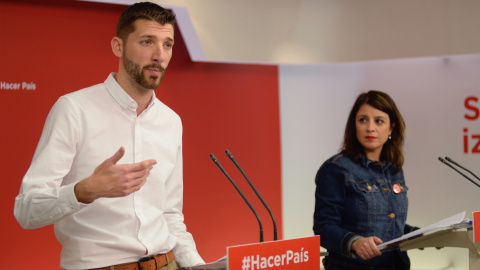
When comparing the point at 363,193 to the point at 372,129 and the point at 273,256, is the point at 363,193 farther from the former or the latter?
the point at 273,256

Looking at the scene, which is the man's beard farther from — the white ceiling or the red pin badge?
the white ceiling

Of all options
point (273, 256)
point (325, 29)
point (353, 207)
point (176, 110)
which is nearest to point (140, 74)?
point (273, 256)

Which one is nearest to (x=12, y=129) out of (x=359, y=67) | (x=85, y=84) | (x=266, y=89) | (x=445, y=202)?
(x=85, y=84)

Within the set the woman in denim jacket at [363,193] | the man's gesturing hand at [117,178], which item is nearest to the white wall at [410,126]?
the woman in denim jacket at [363,193]

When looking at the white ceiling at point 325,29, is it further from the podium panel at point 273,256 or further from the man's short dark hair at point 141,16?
the podium panel at point 273,256

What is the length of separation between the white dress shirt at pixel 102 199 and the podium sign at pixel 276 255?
428 millimetres

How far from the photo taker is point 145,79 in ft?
6.70

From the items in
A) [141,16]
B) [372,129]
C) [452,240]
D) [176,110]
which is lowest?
[452,240]

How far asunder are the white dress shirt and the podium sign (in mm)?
428

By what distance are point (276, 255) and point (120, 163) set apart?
0.62m

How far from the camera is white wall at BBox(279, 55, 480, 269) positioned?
5.09 metres

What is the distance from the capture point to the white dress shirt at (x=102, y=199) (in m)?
1.77

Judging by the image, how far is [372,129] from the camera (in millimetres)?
2992

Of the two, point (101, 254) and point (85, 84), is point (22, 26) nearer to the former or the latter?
point (85, 84)
